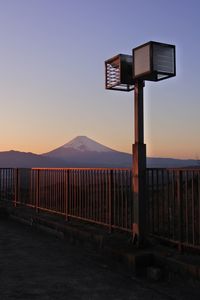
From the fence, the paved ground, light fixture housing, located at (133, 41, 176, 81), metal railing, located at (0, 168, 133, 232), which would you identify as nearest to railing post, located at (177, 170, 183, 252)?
the fence

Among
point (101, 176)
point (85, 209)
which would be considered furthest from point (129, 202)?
point (85, 209)

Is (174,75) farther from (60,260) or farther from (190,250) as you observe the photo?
(60,260)

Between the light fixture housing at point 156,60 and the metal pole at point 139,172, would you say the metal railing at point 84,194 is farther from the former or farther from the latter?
the light fixture housing at point 156,60

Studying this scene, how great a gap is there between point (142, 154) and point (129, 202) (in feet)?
3.72

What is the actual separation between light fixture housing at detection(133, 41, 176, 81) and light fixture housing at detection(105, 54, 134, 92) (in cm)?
42

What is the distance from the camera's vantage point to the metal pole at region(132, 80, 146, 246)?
7.96 metres

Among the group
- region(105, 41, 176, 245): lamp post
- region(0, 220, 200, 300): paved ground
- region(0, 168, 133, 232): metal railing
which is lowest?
region(0, 220, 200, 300): paved ground

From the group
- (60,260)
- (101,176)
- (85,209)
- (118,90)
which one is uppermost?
(118,90)

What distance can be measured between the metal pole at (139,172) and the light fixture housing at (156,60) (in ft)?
1.37

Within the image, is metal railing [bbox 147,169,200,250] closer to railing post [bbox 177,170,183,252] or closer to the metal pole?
railing post [bbox 177,170,183,252]

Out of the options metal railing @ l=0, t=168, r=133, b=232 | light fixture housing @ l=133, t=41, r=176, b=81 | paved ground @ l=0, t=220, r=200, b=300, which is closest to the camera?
paved ground @ l=0, t=220, r=200, b=300

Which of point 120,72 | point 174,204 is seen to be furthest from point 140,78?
point 174,204

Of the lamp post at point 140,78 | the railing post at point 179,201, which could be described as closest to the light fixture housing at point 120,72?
the lamp post at point 140,78

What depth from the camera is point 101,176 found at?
966 centimetres
